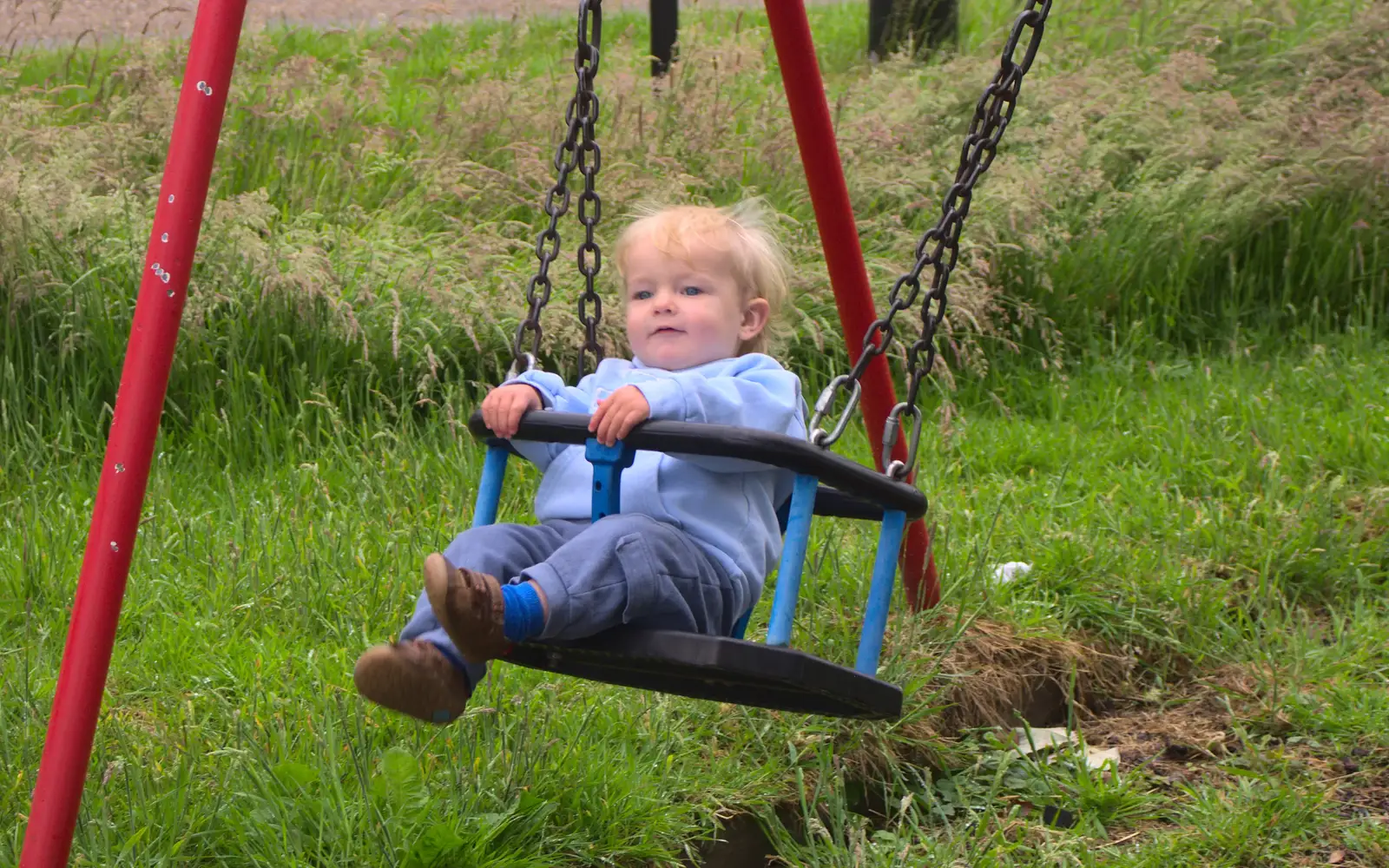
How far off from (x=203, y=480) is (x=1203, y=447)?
2932 millimetres

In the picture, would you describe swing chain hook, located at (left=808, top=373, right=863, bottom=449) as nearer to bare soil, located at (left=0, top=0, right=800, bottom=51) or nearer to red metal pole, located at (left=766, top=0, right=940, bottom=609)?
red metal pole, located at (left=766, top=0, right=940, bottom=609)

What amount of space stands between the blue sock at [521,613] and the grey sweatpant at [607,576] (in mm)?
18

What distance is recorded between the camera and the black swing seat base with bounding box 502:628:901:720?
215cm

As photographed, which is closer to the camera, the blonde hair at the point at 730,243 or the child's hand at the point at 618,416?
the child's hand at the point at 618,416

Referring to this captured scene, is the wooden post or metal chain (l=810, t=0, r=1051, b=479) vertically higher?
the wooden post

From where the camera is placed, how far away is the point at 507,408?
2453 mm

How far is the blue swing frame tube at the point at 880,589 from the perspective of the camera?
2.45 meters

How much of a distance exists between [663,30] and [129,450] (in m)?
5.21

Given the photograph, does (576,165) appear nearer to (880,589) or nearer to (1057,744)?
(880,589)

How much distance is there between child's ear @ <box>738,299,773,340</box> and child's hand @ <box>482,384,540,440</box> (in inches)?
19.1

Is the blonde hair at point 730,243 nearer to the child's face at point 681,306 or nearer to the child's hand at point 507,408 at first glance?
the child's face at point 681,306

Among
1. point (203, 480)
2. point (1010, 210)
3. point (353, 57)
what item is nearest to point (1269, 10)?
point (1010, 210)

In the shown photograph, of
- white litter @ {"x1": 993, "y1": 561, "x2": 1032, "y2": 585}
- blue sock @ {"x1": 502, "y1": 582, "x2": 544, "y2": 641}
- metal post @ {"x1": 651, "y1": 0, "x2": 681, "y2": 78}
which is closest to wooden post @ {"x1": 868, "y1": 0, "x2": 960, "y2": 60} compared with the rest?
metal post @ {"x1": 651, "y1": 0, "x2": 681, "y2": 78}

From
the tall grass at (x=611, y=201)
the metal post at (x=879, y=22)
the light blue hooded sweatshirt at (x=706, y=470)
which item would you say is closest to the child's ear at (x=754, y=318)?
the light blue hooded sweatshirt at (x=706, y=470)
